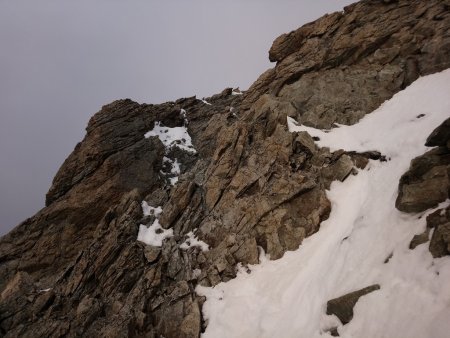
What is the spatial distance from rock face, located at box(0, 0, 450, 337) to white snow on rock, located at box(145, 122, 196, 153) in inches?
20.7

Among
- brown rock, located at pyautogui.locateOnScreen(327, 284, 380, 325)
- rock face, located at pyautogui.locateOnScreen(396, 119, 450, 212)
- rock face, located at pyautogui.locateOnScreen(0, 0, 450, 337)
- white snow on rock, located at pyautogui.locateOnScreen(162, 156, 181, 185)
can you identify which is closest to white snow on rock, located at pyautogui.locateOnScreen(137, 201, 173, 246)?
rock face, located at pyautogui.locateOnScreen(0, 0, 450, 337)

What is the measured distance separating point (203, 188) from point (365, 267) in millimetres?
12834

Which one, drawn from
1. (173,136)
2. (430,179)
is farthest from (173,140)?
(430,179)

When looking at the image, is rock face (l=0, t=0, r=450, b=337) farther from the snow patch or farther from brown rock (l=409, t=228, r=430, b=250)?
brown rock (l=409, t=228, r=430, b=250)

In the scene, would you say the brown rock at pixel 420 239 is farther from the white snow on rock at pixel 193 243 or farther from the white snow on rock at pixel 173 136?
the white snow on rock at pixel 173 136

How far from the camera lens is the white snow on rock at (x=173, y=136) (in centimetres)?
3073

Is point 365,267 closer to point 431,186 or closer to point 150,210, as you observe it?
point 431,186

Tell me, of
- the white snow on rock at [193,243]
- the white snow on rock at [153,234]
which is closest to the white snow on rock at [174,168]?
the white snow on rock at [153,234]

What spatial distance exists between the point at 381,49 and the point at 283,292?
21.1 metres

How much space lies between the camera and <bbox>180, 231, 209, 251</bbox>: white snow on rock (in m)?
19.5

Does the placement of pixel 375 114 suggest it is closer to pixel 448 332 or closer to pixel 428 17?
pixel 428 17

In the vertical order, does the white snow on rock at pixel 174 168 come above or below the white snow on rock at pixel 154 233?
above

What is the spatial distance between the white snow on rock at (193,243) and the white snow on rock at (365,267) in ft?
8.78

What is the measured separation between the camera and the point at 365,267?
1180 centimetres
